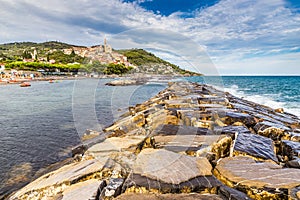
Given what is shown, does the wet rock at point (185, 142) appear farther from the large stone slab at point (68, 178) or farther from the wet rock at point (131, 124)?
the wet rock at point (131, 124)

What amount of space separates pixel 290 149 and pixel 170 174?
2.31 m

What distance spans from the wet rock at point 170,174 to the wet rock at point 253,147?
694 millimetres

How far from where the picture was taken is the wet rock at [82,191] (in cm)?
241

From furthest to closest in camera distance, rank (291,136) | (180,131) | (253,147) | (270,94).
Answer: (270,94)
(180,131)
(291,136)
(253,147)

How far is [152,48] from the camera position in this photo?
6.07 metres

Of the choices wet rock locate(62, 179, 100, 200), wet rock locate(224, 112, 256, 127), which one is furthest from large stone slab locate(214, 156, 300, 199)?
wet rock locate(224, 112, 256, 127)

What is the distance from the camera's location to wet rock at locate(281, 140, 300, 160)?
332 cm

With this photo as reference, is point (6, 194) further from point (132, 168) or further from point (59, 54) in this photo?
point (59, 54)

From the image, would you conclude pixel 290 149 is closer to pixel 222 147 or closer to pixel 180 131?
pixel 222 147

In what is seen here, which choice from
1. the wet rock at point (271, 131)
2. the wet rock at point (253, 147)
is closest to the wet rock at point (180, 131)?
the wet rock at point (253, 147)

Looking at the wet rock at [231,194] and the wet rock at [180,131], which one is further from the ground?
the wet rock at [180,131]

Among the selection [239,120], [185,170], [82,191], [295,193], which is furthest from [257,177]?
[239,120]

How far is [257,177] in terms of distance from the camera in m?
2.44

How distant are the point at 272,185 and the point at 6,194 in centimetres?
430
